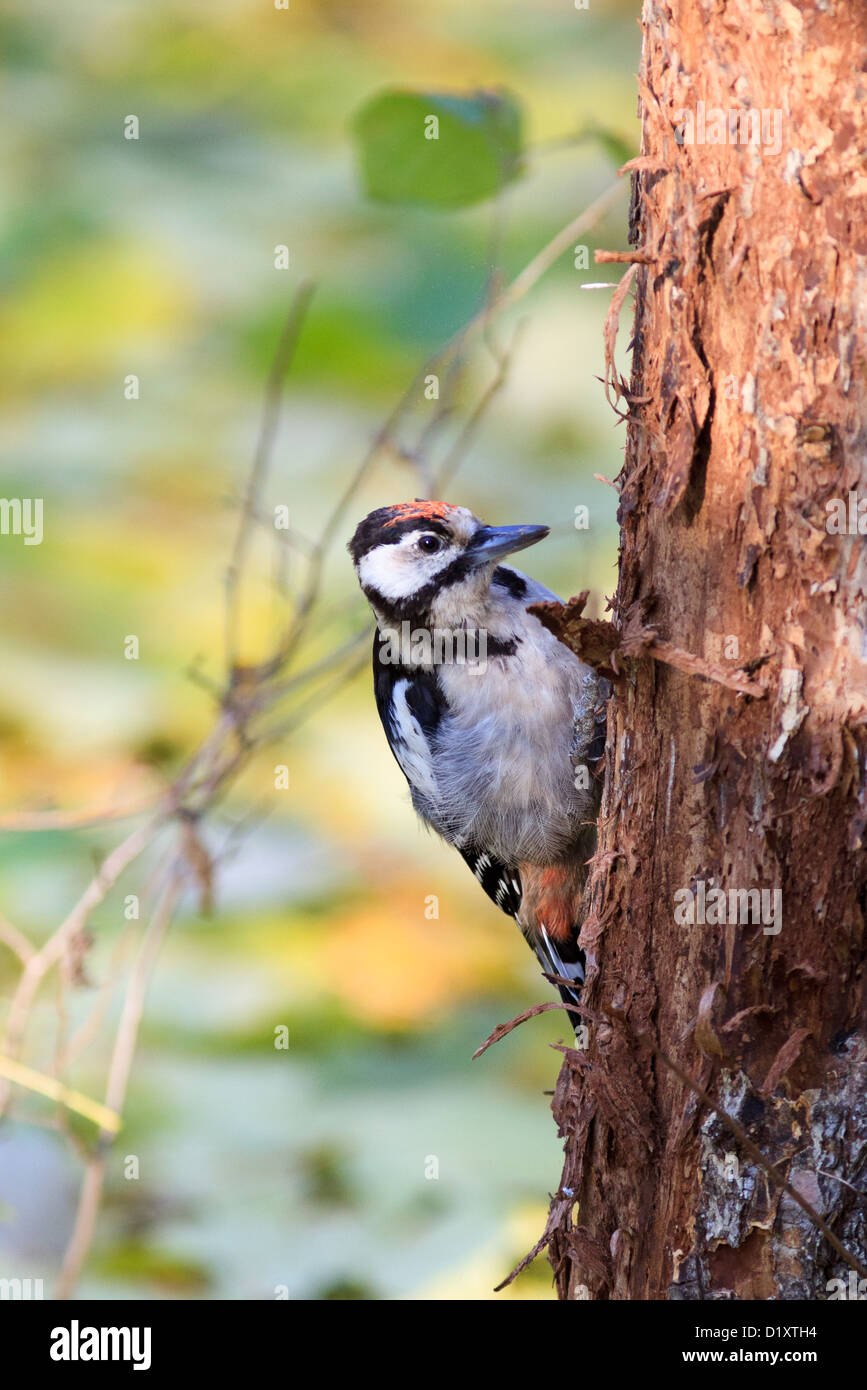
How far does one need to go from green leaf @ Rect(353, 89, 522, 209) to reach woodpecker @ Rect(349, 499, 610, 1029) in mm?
750

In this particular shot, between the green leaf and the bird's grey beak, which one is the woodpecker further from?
the green leaf

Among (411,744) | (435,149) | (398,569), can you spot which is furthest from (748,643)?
(435,149)

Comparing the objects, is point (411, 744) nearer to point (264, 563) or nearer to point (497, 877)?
point (497, 877)

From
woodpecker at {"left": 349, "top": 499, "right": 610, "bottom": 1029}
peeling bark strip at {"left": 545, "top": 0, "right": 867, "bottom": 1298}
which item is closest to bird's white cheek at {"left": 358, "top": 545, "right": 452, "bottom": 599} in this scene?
woodpecker at {"left": 349, "top": 499, "right": 610, "bottom": 1029}

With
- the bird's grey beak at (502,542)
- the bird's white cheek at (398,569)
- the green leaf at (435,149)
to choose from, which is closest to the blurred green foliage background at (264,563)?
the green leaf at (435,149)

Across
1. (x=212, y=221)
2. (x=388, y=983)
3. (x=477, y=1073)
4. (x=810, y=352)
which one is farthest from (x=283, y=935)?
(x=212, y=221)

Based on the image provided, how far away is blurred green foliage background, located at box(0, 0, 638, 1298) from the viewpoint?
402 centimetres

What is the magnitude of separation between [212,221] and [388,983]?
15.8 feet

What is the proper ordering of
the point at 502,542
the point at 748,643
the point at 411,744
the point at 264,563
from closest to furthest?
the point at 748,643 → the point at 502,542 → the point at 411,744 → the point at 264,563

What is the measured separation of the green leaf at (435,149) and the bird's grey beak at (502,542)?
2.70 feet

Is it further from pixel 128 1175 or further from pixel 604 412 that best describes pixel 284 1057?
pixel 604 412

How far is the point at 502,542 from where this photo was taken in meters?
2.97

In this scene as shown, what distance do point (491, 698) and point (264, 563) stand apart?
307 centimetres

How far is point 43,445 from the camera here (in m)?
6.96
